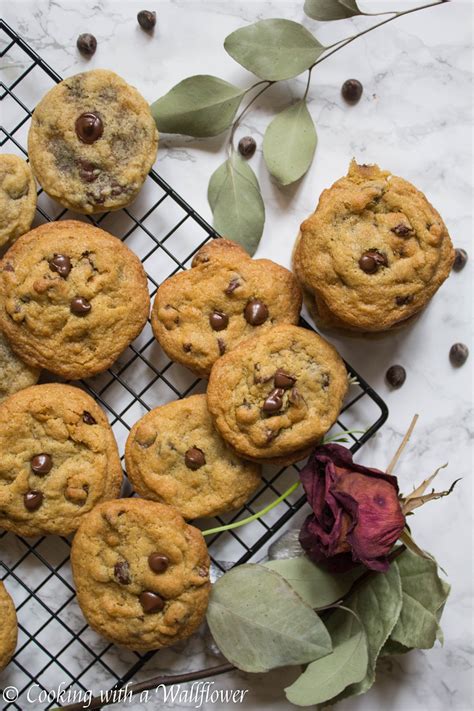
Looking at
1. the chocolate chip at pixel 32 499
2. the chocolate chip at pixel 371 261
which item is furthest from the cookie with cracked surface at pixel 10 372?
the chocolate chip at pixel 371 261

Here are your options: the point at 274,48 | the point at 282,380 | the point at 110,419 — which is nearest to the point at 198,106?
the point at 274,48

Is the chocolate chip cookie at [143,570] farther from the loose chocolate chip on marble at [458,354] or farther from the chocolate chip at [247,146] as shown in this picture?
the chocolate chip at [247,146]

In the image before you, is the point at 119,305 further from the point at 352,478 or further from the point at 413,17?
the point at 413,17

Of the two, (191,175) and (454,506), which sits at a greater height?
(191,175)

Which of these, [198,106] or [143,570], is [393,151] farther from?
[143,570]

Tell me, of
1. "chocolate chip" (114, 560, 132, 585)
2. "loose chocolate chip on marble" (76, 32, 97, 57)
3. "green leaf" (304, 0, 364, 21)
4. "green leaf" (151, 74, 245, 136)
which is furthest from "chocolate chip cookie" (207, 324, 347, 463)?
"loose chocolate chip on marble" (76, 32, 97, 57)

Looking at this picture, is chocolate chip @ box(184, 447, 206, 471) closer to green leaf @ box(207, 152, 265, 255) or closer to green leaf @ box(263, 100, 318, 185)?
green leaf @ box(207, 152, 265, 255)

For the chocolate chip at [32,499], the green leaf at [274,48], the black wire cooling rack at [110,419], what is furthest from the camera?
the black wire cooling rack at [110,419]

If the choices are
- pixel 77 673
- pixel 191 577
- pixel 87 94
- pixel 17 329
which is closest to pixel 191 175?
pixel 87 94
